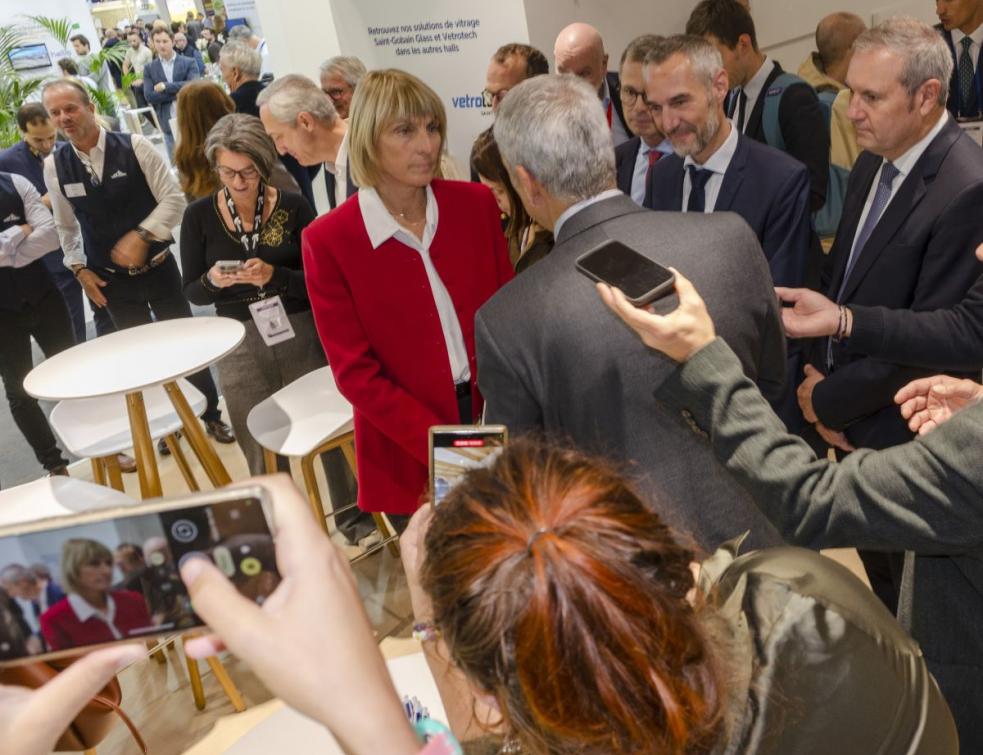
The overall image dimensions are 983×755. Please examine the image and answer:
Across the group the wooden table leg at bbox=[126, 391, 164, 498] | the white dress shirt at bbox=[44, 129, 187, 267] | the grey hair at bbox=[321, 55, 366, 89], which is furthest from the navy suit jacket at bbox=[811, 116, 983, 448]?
the white dress shirt at bbox=[44, 129, 187, 267]

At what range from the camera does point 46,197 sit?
5.43 meters

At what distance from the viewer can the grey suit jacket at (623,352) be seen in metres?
1.50

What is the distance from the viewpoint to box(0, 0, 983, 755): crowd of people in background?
2.56 ft

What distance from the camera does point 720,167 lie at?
2.45 m

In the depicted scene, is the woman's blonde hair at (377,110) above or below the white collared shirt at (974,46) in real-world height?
above

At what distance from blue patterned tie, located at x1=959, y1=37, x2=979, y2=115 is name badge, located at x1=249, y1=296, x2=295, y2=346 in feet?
11.0

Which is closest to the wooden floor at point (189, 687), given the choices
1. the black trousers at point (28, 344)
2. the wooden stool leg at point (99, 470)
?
the wooden stool leg at point (99, 470)

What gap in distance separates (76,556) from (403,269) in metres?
1.58

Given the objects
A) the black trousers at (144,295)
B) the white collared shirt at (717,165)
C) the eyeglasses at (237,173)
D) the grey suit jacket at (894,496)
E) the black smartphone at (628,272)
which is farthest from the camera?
the black trousers at (144,295)

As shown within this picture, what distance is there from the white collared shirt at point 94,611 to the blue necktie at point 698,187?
2.14 metres

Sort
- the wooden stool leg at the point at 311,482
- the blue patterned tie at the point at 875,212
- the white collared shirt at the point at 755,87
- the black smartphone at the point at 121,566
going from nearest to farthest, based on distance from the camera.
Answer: the black smartphone at the point at 121,566
the blue patterned tie at the point at 875,212
the wooden stool leg at the point at 311,482
the white collared shirt at the point at 755,87

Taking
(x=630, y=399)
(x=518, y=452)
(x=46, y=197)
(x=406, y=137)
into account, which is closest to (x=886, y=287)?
(x=630, y=399)

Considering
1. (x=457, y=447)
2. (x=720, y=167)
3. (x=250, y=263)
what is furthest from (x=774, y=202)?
(x=250, y=263)

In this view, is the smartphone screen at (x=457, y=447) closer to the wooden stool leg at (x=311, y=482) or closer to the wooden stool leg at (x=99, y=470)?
the wooden stool leg at (x=311, y=482)
